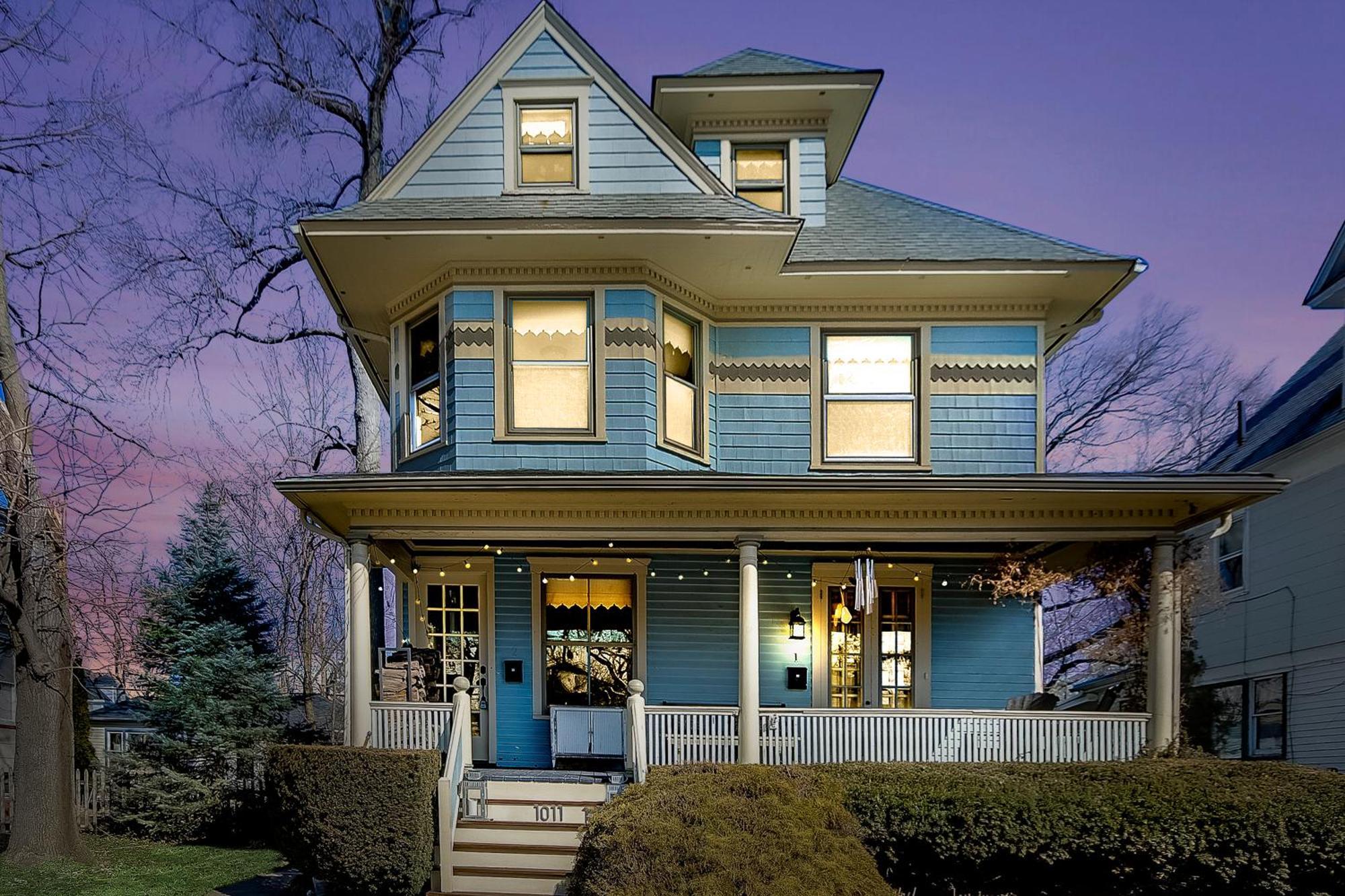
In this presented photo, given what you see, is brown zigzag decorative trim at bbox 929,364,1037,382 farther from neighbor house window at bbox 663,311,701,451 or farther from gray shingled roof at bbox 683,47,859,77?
gray shingled roof at bbox 683,47,859,77

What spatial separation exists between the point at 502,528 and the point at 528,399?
1628 mm

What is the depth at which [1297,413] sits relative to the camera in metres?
14.4

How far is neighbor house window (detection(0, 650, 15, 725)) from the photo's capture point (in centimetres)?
1853

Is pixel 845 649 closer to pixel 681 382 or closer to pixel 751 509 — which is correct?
pixel 751 509

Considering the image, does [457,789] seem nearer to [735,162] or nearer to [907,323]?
[907,323]

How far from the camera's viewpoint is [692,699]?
11359mm

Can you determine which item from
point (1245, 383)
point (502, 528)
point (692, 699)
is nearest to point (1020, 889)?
point (692, 699)

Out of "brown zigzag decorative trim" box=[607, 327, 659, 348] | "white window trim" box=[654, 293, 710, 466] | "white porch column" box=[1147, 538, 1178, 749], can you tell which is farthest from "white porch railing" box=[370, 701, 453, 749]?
"white porch column" box=[1147, 538, 1178, 749]

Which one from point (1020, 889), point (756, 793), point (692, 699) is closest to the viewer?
point (756, 793)

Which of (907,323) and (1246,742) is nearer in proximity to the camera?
(907,323)

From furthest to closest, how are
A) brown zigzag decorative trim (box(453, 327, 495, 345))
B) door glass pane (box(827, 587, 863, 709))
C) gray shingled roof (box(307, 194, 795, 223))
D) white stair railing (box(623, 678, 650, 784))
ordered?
door glass pane (box(827, 587, 863, 709)), brown zigzag decorative trim (box(453, 327, 495, 345)), gray shingled roof (box(307, 194, 795, 223)), white stair railing (box(623, 678, 650, 784))

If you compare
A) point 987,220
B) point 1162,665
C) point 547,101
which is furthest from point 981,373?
point 547,101

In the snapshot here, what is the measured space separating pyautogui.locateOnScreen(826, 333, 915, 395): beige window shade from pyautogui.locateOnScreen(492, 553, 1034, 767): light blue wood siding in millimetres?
2161

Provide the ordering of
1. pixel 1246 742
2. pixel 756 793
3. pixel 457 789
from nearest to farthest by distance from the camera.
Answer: pixel 756 793 < pixel 457 789 < pixel 1246 742
